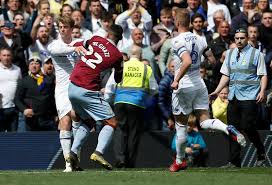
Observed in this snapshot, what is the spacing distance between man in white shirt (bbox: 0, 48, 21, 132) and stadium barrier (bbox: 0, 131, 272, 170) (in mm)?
850

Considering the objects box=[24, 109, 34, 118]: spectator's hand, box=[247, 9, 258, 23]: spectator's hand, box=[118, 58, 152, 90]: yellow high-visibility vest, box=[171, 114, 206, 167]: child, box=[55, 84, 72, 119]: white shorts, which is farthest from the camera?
box=[247, 9, 258, 23]: spectator's hand

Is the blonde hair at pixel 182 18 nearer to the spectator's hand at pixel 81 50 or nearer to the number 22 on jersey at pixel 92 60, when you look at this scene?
the number 22 on jersey at pixel 92 60

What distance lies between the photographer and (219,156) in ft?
57.7

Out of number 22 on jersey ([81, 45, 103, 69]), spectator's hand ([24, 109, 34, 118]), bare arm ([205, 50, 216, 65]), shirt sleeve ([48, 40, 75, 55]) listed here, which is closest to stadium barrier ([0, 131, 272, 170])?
spectator's hand ([24, 109, 34, 118])

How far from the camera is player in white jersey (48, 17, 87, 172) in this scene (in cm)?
1459

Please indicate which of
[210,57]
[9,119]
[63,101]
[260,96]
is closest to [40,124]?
[9,119]

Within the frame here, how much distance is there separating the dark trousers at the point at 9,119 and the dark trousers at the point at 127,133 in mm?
2222

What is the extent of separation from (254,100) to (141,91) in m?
→ 2.44

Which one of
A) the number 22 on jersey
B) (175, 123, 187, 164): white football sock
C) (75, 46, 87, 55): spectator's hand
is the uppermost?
(75, 46, 87, 55): spectator's hand

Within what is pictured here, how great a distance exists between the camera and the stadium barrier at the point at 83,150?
17.6 meters

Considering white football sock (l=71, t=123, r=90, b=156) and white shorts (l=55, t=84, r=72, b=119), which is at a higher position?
white shorts (l=55, t=84, r=72, b=119)

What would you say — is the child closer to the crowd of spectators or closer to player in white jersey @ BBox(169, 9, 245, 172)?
the crowd of spectators

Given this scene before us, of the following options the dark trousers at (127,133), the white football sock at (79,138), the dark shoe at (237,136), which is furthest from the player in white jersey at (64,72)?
the dark trousers at (127,133)

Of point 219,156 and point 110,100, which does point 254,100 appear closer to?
point 219,156
